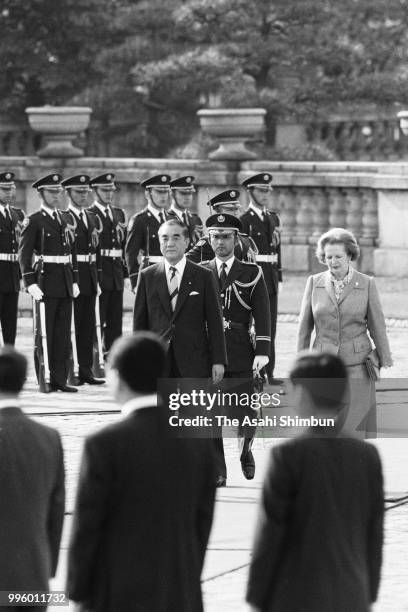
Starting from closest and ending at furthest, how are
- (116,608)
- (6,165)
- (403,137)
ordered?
(116,608), (6,165), (403,137)

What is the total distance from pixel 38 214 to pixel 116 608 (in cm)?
1001

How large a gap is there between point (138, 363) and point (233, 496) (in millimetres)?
4826

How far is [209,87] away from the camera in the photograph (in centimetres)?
3011

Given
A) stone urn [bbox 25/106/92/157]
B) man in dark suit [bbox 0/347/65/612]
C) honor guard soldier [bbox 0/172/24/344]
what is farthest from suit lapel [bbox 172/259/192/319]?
stone urn [bbox 25/106/92/157]

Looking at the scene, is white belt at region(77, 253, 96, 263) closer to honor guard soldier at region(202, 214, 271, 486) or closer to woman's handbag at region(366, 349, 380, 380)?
honor guard soldier at region(202, 214, 271, 486)

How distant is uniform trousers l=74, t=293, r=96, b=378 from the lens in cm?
1610

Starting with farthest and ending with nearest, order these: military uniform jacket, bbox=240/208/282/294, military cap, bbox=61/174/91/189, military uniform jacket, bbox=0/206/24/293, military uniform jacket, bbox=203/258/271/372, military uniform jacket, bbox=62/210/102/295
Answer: military uniform jacket, bbox=0/206/24/293 → military cap, bbox=61/174/91/189 → military uniform jacket, bbox=62/210/102/295 → military uniform jacket, bbox=240/208/282/294 → military uniform jacket, bbox=203/258/271/372

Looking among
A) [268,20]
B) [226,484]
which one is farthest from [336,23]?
[226,484]

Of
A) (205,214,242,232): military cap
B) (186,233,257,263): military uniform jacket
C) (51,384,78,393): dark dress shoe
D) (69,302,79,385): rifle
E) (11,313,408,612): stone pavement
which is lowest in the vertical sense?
(11,313,408,612): stone pavement

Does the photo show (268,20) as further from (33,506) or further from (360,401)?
(33,506)

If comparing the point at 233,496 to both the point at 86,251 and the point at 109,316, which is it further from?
the point at 109,316

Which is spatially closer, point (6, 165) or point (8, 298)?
point (8, 298)

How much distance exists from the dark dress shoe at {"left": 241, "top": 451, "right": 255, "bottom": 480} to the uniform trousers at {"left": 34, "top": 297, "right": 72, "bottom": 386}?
4.33 meters

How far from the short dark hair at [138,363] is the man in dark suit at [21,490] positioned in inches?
18.6
